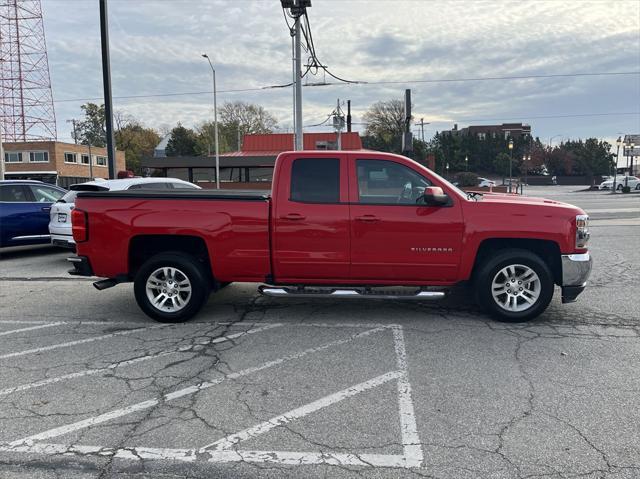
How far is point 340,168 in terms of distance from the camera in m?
5.68

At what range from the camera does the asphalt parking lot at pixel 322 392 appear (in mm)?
3012

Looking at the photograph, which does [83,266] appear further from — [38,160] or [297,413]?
[38,160]

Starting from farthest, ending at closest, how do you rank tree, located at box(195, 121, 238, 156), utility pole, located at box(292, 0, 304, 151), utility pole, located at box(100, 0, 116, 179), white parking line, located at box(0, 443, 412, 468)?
tree, located at box(195, 121, 238, 156)
utility pole, located at box(292, 0, 304, 151)
utility pole, located at box(100, 0, 116, 179)
white parking line, located at box(0, 443, 412, 468)

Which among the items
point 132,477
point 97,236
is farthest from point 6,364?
point 132,477

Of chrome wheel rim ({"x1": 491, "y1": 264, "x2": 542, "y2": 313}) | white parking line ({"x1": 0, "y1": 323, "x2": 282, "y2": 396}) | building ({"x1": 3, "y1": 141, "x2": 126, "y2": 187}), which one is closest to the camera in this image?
white parking line ({"x1": 0, "y1": 323, "x2": 282, "y2": 396})

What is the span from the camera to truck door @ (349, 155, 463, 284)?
549 centimetres

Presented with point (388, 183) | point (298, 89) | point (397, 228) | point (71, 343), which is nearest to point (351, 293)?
point (397, 228)

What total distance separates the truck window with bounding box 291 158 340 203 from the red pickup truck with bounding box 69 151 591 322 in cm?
1

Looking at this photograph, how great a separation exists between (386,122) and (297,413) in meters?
88.2

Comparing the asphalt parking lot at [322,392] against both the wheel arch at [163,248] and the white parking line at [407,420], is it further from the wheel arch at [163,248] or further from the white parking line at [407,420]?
the wheel arch at [163,248]

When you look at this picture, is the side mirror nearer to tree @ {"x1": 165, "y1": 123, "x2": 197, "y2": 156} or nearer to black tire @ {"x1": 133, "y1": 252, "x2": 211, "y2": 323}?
black tire @ {"x1": 133, "y1": 252, "x2": 211, "y2": 323}

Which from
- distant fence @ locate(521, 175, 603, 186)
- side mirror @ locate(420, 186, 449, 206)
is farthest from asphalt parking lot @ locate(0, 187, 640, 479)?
distant fence @ locate(521, 175, 603, 186)

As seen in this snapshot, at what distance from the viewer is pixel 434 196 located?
17.4 feet

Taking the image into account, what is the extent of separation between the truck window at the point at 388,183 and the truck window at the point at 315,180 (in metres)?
0.29
